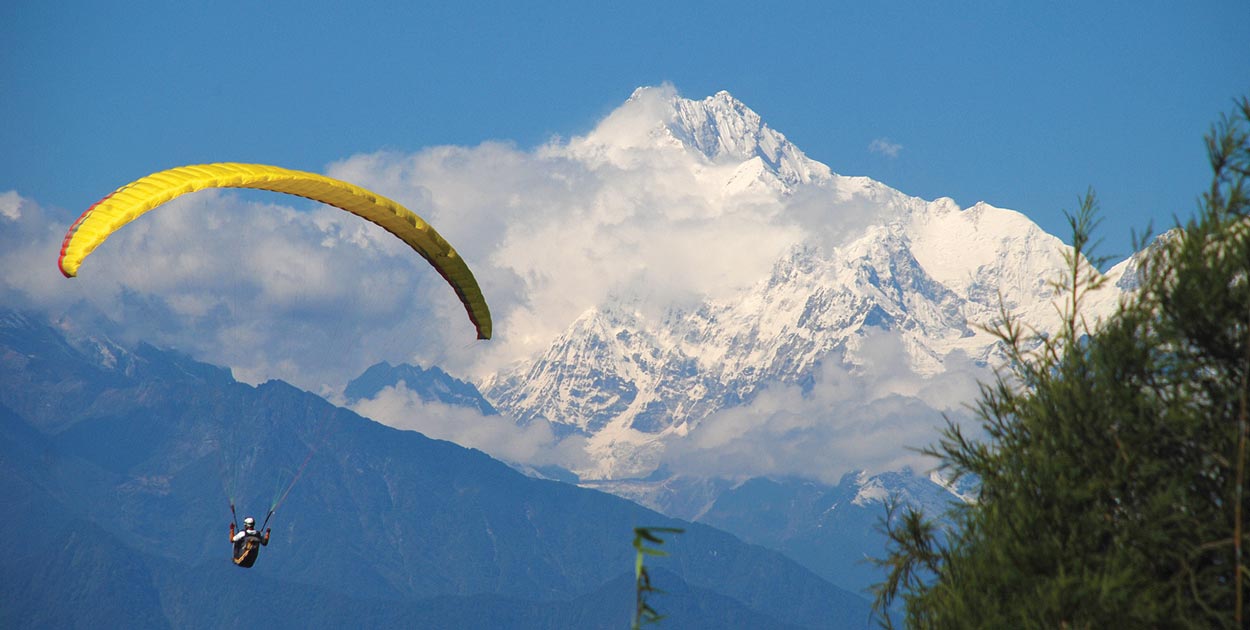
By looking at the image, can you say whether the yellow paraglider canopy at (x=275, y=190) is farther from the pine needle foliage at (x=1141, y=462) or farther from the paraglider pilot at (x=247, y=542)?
the pine needle foliage at (x=1141, y=462)

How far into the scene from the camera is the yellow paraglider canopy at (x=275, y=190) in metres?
40.6

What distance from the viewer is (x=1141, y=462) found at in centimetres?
2608

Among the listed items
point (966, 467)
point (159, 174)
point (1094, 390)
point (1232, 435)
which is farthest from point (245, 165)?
point (1232, 435)

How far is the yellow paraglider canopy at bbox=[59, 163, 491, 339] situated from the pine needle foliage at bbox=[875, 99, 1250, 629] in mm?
26112

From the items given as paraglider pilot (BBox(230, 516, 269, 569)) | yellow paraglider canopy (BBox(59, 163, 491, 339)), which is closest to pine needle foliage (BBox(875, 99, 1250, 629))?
paraglider pilot (BBox(230, 516, 269, 569))

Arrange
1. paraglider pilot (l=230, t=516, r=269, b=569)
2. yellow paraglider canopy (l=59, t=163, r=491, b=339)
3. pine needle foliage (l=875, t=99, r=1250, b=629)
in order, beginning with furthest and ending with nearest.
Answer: paraglider pilot (l=230, t=516, r=269, b=569) < yellow paraglider canopy (l=59, t=163, r=491, b=339) < pine needle foliage (l=875, t=99, r=1250, b=629)

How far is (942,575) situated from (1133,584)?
711 cm

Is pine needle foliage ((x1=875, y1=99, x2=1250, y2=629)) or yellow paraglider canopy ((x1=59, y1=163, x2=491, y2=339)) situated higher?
yellow paraglider canopy ((x1=59, y1=163, x2=491, y2=339))

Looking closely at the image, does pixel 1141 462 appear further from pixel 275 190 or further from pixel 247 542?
pixel 275 190

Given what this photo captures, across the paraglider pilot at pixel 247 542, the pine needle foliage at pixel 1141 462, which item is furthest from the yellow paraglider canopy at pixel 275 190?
the pine needle foliage at pixel 1141 462

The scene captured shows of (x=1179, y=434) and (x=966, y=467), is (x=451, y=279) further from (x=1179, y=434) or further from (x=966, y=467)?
(x=1179, y=434)

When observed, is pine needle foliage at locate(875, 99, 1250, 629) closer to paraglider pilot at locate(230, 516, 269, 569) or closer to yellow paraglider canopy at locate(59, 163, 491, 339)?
paraglider pilot at locate(230, 516, 269, 569)

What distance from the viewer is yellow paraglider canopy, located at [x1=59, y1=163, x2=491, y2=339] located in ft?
133

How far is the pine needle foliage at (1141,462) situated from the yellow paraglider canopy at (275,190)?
2611 cm
